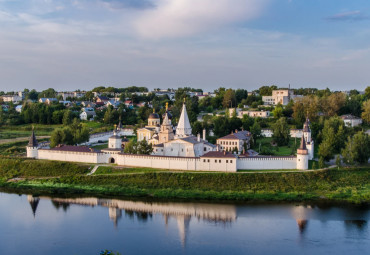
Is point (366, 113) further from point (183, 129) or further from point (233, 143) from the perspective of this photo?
point (183, 129)

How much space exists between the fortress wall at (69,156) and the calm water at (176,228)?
19.2 feet

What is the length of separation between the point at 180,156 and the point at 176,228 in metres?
8.81

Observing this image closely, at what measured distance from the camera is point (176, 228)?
18.8 m

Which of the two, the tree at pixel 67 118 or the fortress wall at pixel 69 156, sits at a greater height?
the tree at pixel 67 118

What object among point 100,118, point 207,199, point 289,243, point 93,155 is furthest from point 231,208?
point 100,118

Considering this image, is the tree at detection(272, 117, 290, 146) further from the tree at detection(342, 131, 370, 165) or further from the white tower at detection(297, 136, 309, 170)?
the white tower at detection(297, 136, 309, 170)

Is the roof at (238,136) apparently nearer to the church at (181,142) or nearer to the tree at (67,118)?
the church at (181,142)

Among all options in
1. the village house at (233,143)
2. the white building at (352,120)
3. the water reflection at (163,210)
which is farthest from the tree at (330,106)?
the water reflection at (163,210)

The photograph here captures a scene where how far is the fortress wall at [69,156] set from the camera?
94.8 feet

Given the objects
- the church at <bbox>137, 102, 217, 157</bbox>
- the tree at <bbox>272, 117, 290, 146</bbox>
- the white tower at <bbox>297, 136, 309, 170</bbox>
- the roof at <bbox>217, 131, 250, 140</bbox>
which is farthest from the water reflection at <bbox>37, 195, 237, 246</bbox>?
the tree at <bbox>272, 117, 290, 146</bbox>

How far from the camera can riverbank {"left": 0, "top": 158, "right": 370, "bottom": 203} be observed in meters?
23.2

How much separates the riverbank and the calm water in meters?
1.37

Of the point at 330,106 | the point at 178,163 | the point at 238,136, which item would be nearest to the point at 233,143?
the point at 238,136

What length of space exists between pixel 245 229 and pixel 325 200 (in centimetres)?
652
